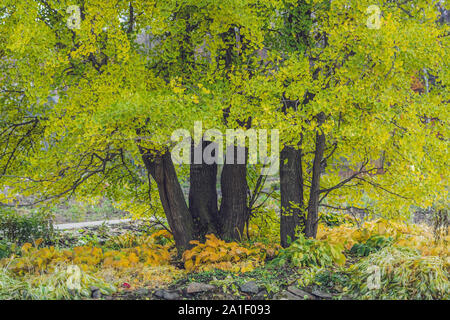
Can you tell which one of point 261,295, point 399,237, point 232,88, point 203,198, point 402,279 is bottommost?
point 261,295

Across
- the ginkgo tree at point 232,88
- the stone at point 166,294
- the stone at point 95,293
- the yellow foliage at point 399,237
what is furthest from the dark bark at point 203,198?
the stone at point 95,293

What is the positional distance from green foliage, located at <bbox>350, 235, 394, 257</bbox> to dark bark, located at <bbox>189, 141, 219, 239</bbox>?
2370mm

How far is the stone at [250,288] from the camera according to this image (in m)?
5.09

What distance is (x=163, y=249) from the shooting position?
24.8 feet

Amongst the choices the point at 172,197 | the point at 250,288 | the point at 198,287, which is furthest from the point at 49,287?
the point at 172,197

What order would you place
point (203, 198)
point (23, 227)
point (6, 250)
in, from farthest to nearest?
point (23, 227), point (203, 198), point (6, 250)

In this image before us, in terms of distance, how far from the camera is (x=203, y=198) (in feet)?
25.3

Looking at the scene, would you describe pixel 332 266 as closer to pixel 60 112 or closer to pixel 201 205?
pixel 201 205

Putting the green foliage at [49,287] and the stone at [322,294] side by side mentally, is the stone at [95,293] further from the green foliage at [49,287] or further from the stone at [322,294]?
the stone at [322,294]

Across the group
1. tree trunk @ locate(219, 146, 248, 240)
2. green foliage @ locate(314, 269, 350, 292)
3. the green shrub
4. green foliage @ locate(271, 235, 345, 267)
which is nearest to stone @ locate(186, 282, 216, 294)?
green foliage @ locate(271, 235, 345, 267)

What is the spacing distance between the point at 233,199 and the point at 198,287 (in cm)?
254

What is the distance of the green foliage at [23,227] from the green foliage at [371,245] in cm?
528

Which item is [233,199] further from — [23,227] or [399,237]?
[23,227]
